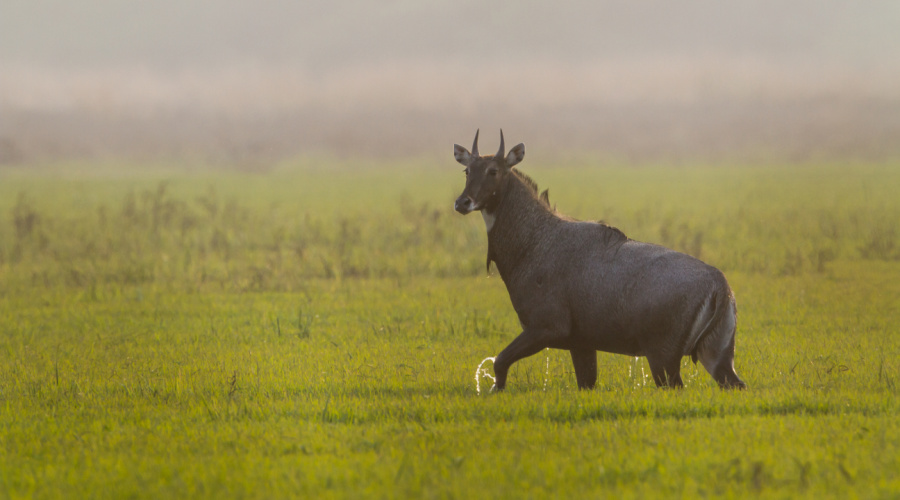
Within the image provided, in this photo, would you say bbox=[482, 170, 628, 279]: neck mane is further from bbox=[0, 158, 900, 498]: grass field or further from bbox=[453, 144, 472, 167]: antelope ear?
bbox=[0, 158, 900, 498]: grass field

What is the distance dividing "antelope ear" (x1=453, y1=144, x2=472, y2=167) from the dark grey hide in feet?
0.04

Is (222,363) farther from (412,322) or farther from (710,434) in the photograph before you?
(710,434)

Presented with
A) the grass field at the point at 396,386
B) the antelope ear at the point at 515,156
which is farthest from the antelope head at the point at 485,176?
the grass field at the point at 396,386

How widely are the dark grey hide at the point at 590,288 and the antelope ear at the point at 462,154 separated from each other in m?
0.01

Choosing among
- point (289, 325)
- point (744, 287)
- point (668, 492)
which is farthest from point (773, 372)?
point (744, 287)

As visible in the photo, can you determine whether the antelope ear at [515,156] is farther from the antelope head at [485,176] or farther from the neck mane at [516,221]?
the neck mane at [516,221]

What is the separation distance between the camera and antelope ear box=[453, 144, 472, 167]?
11445 millimetres

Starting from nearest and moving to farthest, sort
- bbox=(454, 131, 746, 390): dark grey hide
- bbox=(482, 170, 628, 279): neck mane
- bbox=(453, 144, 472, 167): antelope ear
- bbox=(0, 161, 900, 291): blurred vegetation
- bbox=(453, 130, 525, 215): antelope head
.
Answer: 1. bbox=(454, 131, 746, 390): dark grey hide
2. bbox=(453, 130, 525, 215): antelope head
3. bbox=(482, 170, 628, 279): neck mane
4. bbox=(453, 144, 472, 167): antelope ear
5. bbox=(0, 161, 900, 291): blurred vegetation

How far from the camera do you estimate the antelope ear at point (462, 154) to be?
11.4 meters

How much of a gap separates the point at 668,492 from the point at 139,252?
24.8 m

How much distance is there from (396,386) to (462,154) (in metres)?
2.73

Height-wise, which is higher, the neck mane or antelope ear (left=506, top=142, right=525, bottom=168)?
antelope ear (left=506, top=142, right=525, bottom=168)

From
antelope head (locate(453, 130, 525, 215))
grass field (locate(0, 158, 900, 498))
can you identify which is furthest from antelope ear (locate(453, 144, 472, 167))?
grass field (locate(0, 158, 900, 498))

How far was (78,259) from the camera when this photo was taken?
92.9ft
